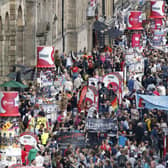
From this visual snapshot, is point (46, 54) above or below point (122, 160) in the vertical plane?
above

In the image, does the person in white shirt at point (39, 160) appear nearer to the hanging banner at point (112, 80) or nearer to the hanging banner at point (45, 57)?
the hanging banner at point (112, 80)

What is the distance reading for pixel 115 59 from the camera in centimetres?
5031

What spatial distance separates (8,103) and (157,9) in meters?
26.2

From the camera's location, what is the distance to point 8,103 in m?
39.0

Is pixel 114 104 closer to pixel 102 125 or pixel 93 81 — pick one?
pixel 93 81

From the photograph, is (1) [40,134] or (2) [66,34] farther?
(2) [66,34]

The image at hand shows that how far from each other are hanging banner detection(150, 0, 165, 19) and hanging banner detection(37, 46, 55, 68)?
1446 cm

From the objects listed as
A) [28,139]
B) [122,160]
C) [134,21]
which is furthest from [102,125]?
[134,21]

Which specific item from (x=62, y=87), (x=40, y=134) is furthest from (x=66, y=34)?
(x=40, y=134)

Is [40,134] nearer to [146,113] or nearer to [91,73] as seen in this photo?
[146,113]

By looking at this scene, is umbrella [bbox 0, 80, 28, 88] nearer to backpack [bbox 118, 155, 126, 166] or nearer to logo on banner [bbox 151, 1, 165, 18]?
backpack [bbox 118, 155, 126, 166]

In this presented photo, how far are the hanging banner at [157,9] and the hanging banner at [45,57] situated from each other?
569 inches

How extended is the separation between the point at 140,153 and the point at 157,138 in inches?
56.9

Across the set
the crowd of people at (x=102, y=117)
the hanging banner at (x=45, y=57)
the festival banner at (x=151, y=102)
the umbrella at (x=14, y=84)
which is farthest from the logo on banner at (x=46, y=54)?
the festival banner at (x=151, y=102)
